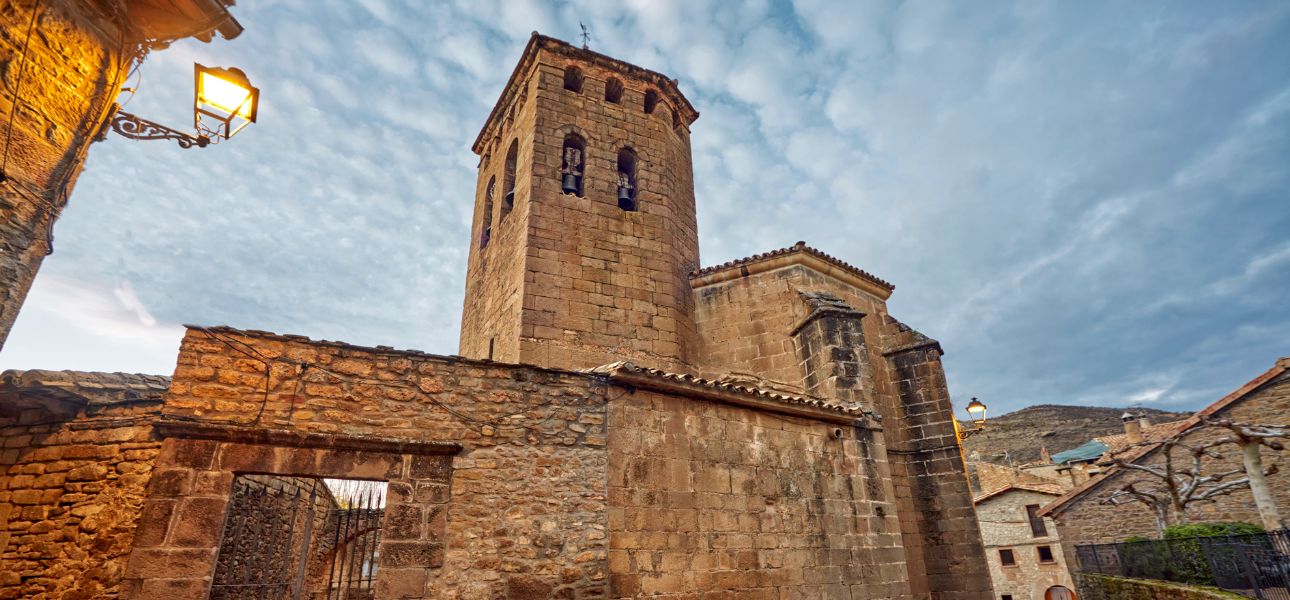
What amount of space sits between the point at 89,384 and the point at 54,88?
2.69 meters

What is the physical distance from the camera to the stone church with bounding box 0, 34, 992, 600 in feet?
15.6

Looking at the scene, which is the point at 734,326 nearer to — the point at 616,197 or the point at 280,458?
the point at 616,197

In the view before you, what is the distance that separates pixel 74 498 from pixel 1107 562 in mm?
21340

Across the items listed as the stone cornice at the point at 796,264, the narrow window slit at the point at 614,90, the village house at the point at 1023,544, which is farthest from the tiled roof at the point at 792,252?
the village house at the point at 1023,544

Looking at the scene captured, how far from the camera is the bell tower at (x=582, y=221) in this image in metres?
10.6

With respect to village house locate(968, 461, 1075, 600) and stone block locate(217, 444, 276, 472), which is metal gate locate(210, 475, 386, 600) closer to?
stone block locate(217, 444, 276, 472)

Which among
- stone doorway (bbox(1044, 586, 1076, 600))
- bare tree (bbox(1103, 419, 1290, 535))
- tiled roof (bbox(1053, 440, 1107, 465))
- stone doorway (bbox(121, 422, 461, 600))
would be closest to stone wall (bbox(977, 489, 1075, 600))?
stone doorway (bbox(1044, 586, 1076, 600))

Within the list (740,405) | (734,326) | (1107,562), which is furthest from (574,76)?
(1107,562)

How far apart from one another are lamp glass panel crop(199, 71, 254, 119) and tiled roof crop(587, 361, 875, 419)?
13.3 feet

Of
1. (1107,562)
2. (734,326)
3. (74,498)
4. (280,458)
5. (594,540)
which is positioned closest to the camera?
(74,498)

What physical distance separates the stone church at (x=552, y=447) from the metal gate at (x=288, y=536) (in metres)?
0.08

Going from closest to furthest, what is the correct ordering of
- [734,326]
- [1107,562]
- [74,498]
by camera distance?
[74,498]
[734,326]
[1107,562]

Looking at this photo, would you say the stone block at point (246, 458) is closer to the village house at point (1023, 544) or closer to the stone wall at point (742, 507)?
the stone wall at point (742, 507)

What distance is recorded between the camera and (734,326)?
11.5 m
